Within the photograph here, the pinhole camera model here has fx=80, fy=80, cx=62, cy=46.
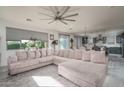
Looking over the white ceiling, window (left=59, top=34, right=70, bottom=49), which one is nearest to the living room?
the white ceiling

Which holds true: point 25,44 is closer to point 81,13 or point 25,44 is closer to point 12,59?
point 12,59

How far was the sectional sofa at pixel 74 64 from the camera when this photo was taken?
2094mm

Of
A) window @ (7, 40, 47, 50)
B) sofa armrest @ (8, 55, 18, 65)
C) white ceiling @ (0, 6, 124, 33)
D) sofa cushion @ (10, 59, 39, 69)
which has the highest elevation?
white ceiling @ (0, 6, 124, 33)

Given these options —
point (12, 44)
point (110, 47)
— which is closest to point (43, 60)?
point (12, 44)

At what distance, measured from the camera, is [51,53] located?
16.5ft

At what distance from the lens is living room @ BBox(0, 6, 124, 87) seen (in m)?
2.42

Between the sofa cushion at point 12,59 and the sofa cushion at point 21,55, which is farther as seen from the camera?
the sofa cushion at point 21,55

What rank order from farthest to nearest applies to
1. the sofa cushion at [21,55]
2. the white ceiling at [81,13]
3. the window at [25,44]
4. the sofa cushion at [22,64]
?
the window at [25,44] → the sofa cushion at [21,55] → the sofa cushion at [22,64] → the white ceiling at [81,13]

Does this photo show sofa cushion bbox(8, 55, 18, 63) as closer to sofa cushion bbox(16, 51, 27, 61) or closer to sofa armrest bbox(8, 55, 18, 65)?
sofa armrest bbox(8, 55, 18, 65)

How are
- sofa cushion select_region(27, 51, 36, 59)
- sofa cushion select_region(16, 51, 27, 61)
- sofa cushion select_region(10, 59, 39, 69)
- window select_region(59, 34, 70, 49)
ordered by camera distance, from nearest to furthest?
sofa cushion select_region(10, 59, 39, 69) → sofa cushion select_region(16, 51, 27, 61) → sofa cushion select_region(27, 51, 36, 59) → window select_region(59, 34, 70, 49)

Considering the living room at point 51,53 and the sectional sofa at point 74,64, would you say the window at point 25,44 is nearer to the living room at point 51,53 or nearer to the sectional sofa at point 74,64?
the living room at point 51,53

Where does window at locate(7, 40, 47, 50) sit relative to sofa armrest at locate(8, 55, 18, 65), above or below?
above

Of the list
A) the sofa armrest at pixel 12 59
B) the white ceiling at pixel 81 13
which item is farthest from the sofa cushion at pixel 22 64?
the white ceiling at pixel 81 13
